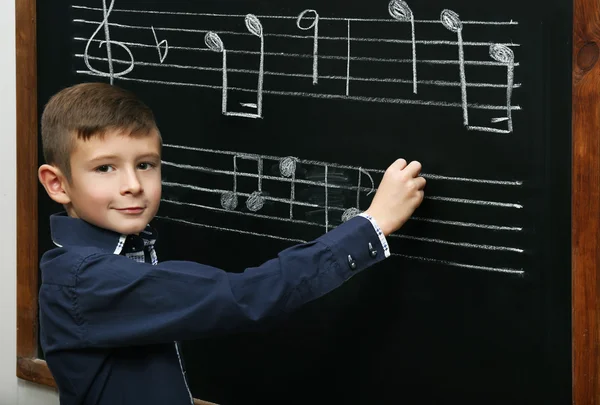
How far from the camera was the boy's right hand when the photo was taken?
4.46 ft

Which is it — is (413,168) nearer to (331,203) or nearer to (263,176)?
(331,203)

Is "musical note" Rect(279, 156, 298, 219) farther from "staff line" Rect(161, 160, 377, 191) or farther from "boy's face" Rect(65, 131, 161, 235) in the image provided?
"boy's face" Rect(65, 131, 161, 235)

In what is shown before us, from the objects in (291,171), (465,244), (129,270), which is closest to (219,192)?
(291,171)

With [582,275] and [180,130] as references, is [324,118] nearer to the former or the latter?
[180,130]

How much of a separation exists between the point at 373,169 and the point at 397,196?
0.34ft

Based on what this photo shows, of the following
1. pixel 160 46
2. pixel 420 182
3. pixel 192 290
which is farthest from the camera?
pixel 160 46

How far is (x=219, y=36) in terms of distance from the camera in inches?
64.3

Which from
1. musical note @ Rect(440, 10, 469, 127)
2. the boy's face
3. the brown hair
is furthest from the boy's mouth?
musical note @ Rect(440, 10, 469, 127)

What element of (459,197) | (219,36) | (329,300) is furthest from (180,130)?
(459,197)

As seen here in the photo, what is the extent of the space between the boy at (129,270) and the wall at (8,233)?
70 cm

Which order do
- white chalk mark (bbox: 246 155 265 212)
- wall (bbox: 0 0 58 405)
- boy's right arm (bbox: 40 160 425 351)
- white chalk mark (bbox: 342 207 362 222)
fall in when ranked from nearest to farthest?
boy's right arm (bbox: 40 160 425 351) → white chalk mark (bbox: 342 207 362 222) → white chalk mark (bbox: 246 155 265 212) → wall (bbox: 0 0 58 405)

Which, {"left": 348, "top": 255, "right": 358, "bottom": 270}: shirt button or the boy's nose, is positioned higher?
the boy's nose

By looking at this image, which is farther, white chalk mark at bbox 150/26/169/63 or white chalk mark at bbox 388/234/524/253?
white chalk mark at bbox 150/26/169/63

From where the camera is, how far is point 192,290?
50.6 inches
